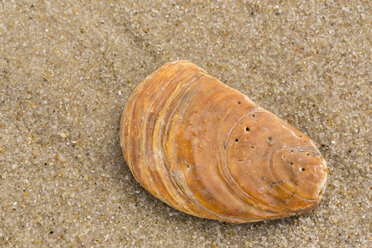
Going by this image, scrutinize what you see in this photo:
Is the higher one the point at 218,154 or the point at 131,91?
the point at 218,154

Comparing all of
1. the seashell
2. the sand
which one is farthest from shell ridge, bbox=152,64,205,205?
the sand

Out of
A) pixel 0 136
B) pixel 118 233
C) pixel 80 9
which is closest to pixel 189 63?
pixel 80 9

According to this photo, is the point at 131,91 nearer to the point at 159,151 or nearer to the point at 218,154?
the point at 159,151

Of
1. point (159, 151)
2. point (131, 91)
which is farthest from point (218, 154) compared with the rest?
point (131, 91)

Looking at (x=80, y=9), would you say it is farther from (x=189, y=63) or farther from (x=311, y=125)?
(x=311, y=125)

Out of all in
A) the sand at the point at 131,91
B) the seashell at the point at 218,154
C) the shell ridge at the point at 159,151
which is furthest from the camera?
the sand at the point at 131,91

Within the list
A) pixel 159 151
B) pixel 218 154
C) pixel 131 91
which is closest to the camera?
pixel 218 154

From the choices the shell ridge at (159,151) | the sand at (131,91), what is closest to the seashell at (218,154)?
the shell ridge at (159,151)

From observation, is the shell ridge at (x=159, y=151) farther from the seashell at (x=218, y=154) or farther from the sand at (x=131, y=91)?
the sand at (x=131, y=91)

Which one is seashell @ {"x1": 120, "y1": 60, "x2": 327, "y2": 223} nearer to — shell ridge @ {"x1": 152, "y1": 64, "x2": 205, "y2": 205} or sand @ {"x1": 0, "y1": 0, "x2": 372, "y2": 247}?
shell ridge @ {"x1": 152, "y1": 64, "x2": 205, "y2": 205}
